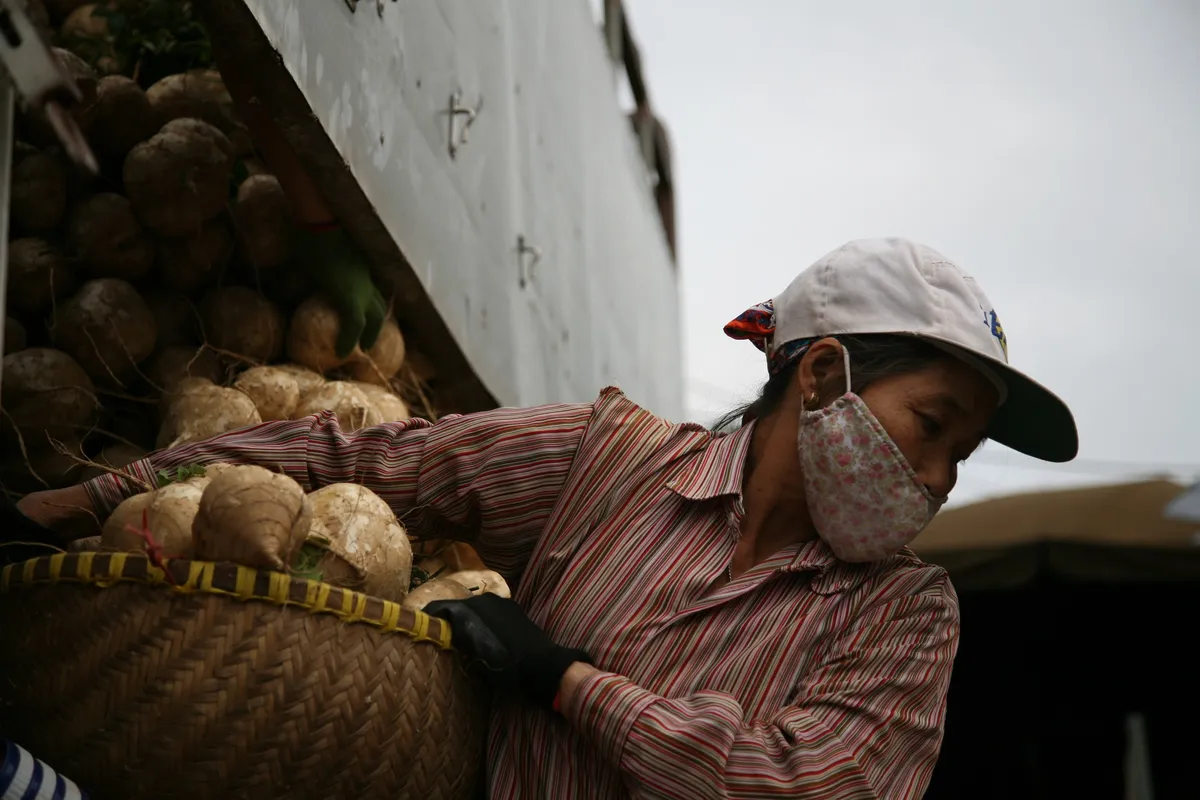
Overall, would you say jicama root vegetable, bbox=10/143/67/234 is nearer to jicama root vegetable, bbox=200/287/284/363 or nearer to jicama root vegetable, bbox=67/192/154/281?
jicama root vegetable, bbox=67/192/154/281

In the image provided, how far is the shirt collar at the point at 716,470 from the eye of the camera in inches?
85.1

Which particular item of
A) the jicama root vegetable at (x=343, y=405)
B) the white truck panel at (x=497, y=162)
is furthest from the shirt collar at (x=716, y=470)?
the white truck panel at (x=497, y=162)

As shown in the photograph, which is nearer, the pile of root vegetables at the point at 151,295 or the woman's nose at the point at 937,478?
the woman's nose at the point at 937,478

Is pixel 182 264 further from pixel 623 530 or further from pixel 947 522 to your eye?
pixel 947 522

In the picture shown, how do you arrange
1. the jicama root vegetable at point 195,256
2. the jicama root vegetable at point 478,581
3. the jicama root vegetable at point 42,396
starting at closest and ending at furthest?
the jicama root vegetable at point 478,581, the jicama root vegetable at point 42,396, the jicama root vegetable at point 195,256

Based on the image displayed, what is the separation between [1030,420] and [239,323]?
1995 mm

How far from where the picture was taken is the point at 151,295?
3.26 meters

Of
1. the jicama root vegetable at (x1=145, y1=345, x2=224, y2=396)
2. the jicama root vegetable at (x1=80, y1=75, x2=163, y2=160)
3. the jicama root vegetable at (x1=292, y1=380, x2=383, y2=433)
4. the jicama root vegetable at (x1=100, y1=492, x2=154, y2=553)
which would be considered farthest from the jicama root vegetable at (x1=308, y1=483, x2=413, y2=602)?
the jicama root vegetable at (x1=80, y1=75, x2=163, y2=160)

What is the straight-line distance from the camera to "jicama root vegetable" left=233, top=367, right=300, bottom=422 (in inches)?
122

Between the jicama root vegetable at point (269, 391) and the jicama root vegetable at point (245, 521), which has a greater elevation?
the jicama root vegetable at point (245, 521)

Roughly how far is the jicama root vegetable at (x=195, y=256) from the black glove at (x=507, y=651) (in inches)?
64.0

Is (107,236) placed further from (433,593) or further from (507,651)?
(507,651)

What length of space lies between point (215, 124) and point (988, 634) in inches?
184

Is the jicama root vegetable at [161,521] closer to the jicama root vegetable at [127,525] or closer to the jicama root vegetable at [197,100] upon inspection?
the jicama root vegetable at [127,525]
